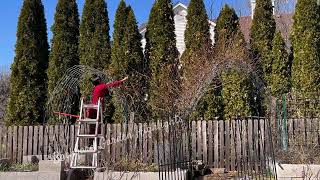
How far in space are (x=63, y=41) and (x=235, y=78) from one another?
210 inches

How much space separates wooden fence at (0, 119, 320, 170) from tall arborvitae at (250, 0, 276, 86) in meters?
3.16

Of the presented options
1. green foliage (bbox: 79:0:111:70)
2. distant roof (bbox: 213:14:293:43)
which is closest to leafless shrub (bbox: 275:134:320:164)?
green foliage (bbox: 79:0:111:70)

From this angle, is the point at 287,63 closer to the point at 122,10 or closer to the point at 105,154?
the point at 122,10

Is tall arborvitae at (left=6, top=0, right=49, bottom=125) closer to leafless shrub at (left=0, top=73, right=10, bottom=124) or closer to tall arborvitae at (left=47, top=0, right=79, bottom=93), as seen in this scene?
tall arborvitae at (left=47, top=0, right=79, bottom=93)

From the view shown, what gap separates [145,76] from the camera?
41.7 feet

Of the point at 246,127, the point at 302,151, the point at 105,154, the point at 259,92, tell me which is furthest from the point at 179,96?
the point at 302,151

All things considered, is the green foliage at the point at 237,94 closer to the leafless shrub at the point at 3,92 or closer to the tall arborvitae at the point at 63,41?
the tall arborvitae at the point at 63,41

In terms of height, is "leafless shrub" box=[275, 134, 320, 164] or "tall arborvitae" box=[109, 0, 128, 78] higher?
"tall arborvitae" box=[109, 0, 128, 78]

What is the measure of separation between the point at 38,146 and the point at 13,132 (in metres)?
0.72

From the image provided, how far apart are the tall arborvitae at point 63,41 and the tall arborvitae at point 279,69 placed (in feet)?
19.5

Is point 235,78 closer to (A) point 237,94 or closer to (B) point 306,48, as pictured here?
(A) point 237,94

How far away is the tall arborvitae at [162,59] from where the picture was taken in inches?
482

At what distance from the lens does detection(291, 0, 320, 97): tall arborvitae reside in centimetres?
1171

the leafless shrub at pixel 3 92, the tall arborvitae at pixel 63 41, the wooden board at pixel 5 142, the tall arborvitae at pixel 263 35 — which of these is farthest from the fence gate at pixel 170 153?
the leafless shrub at pixel 3 92
